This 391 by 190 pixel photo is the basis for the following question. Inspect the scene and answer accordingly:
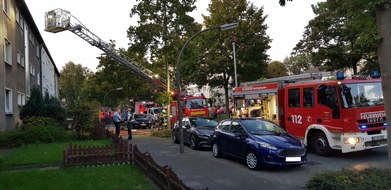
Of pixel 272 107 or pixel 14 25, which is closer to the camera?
pixel 272 107

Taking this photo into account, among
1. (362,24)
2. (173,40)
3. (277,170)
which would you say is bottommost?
(277,170)

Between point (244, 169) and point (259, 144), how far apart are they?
3.03 feet

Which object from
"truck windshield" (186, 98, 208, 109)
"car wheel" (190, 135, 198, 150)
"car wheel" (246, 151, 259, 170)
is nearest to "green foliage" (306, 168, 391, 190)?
"car wheel" (246, 151, 259, 170)

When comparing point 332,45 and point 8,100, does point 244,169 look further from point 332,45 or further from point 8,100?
point 332,45

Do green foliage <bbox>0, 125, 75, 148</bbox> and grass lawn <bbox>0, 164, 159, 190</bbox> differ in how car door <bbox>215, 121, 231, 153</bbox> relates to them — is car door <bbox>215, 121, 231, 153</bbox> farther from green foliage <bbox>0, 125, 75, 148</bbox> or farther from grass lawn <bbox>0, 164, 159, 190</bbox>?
green foliage <bbox>0, 125, 75, 148</bbox>

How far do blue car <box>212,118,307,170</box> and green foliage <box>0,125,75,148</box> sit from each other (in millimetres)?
8263

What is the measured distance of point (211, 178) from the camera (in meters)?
9.28

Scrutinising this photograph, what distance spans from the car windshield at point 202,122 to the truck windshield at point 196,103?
34.5 feet

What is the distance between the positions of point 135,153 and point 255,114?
8.76 m

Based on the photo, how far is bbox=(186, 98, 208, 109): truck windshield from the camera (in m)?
27.6

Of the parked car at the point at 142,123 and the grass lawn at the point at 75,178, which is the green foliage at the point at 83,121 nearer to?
the grass lawn at the point at 75,178

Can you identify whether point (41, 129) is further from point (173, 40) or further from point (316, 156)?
point (316, 156)

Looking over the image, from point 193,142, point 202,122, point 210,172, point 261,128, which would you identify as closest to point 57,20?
point 202,122

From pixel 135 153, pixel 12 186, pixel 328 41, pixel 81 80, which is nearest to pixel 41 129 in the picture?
pixel 135 153
